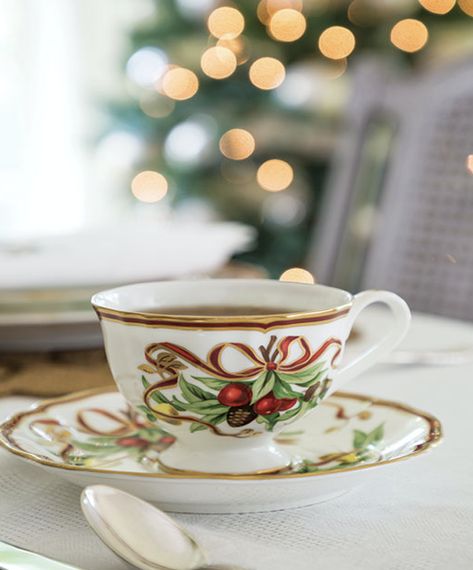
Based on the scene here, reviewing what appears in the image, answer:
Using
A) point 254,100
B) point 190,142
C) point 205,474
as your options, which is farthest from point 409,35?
point 205,474

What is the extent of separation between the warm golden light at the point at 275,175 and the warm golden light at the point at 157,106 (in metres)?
0.36

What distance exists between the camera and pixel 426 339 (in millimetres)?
801

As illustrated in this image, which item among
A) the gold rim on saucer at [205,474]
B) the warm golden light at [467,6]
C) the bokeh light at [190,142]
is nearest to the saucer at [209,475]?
the gold rim on saucer at [205,474]

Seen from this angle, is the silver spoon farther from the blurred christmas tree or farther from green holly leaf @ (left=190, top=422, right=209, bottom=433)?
the blurred christmas tree

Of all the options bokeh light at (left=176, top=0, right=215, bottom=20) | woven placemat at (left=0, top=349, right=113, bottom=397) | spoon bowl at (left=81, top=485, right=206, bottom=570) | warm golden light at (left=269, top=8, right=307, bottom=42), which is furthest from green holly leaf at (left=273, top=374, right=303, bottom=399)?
bokeh light at (left=176, top=0, right=215, bottom=20)

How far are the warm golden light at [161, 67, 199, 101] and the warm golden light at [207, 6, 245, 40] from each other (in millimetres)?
157

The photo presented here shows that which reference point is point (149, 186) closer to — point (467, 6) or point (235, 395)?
point (467, 6)

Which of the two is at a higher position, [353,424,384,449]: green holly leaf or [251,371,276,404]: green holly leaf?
[251,371,276,404]: green holly leaf

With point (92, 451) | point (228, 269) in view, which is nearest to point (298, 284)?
point (92, 451)

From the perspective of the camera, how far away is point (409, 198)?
1.23 metres

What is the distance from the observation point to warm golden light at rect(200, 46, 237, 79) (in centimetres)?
270

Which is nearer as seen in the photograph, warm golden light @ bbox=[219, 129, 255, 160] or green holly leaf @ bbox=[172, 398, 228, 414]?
green holly leaf @ bbox=[172, 398, 228, 414]

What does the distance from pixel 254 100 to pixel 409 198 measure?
155 centimetres

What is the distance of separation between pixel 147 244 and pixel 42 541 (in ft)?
1.53
